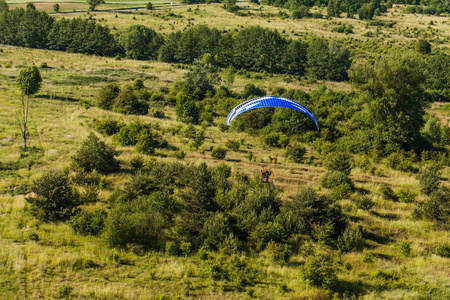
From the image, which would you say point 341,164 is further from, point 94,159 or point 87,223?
point 94,159

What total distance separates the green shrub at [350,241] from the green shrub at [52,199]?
15994 millimetres

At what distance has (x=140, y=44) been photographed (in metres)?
79.6

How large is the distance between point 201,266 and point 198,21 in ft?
390

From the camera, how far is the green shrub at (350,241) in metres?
15.8

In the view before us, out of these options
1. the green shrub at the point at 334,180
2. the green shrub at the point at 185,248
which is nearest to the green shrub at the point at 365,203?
the green shrub at the point at 334,180

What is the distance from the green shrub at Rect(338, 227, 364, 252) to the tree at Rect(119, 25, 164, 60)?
75.9 meters

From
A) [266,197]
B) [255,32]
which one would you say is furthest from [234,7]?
[266,197]

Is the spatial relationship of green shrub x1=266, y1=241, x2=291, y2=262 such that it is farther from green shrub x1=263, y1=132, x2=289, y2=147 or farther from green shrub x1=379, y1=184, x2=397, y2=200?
green shrub x1=263, y1=132, x2=289, y2=147

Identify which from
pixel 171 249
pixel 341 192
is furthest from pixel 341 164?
pixel 171 249

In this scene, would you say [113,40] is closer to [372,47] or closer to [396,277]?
[372,47]

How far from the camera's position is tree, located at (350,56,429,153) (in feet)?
104

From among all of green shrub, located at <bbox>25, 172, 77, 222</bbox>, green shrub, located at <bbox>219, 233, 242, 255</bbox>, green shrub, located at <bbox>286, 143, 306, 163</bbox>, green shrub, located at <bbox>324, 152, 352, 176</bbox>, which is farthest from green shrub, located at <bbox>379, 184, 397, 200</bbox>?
green shrub, located at <bbox>25, 172, 77, 222</bbox>

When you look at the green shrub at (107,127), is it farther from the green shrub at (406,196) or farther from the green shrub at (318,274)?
the green shrub at (406,196)

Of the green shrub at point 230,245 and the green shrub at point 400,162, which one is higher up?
the green shrub at point 400,162
